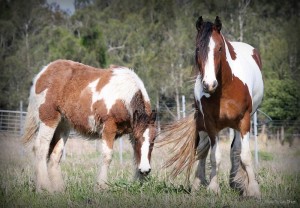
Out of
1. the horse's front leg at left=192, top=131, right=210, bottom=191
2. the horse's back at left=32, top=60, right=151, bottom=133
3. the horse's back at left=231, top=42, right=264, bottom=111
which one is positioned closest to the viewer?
the horse's back at left=231, top=42, right=264, bottom=111

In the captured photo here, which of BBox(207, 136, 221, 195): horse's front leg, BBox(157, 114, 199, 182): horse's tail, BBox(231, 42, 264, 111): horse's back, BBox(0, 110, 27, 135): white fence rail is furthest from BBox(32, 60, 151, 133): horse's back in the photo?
BBox(0, 110, 27, 135): white fence rail

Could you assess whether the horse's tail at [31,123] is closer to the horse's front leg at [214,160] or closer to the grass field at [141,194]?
the grass field at [141,194]

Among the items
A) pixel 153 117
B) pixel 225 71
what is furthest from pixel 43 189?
pixel 225 71

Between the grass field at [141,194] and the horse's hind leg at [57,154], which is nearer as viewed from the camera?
the grass field at [141,194]

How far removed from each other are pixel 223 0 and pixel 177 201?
20.5 m

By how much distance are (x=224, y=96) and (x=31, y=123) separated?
11.8ft

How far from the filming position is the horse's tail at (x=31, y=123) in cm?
772

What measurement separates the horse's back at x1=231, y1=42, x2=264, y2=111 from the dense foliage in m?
15.9

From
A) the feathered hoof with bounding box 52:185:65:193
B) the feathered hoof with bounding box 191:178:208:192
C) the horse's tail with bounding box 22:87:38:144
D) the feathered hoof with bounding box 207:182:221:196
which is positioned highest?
the horse's tail with bounding box 22:87:38:144

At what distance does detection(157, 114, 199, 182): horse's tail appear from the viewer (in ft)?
22.1

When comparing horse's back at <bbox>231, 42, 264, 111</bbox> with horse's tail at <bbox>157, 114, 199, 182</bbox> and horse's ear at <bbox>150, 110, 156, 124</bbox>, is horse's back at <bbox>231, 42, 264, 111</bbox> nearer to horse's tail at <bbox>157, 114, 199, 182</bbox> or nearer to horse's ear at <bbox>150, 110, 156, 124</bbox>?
horse's tail at <bbox>157, 114, 199, 182</bbox>

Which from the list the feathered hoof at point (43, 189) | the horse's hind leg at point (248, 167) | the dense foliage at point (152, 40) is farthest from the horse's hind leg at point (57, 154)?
the dense foliage at point (152, 40)

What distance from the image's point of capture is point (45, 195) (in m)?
6.23

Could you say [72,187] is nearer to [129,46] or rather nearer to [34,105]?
[34,105]
